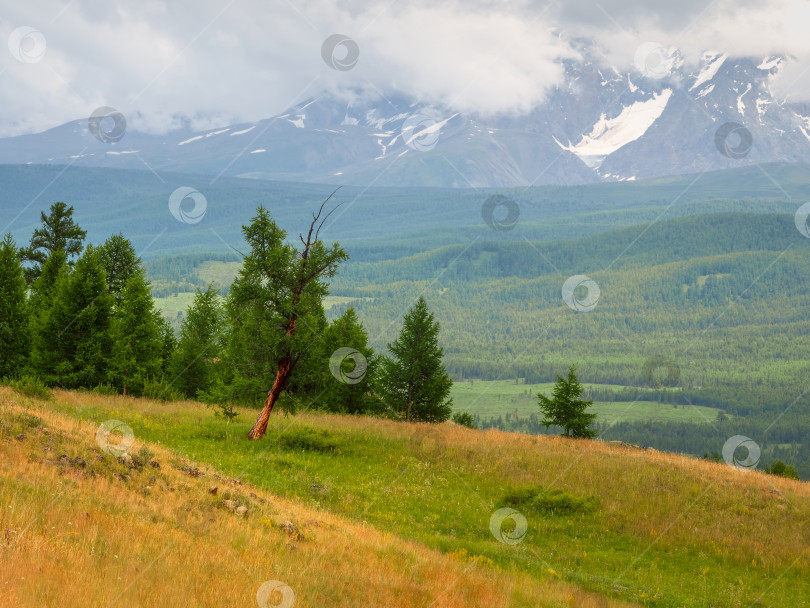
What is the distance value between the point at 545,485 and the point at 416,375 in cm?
2126

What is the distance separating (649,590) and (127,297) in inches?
1304

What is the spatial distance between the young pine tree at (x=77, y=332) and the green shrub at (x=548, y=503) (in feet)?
81.0

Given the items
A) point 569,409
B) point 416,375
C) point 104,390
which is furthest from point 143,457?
point 569,409

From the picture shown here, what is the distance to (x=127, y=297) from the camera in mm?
40188

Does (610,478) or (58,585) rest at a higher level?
(610,478)

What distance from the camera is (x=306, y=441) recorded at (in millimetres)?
27516

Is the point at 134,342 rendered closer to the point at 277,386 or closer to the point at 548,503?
the point at 277,386

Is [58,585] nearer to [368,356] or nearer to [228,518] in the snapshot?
[228,518]

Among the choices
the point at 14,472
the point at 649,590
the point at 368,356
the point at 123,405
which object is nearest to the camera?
the point at 14,472

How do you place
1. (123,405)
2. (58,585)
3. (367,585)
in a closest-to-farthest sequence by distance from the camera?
1. (58,585)
2. (367,585)
3. (123,405)

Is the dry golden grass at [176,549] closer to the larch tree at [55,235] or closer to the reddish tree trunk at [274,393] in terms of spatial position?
the reddish tree trunk at [274,393]

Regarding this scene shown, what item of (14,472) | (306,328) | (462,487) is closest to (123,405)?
(306,328)

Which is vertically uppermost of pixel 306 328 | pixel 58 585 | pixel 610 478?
pixel 306 328

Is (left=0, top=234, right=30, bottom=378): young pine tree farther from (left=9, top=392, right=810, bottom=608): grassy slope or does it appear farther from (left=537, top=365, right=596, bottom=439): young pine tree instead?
(left=537, top=365, right=596, bottom=439): young pine tree
